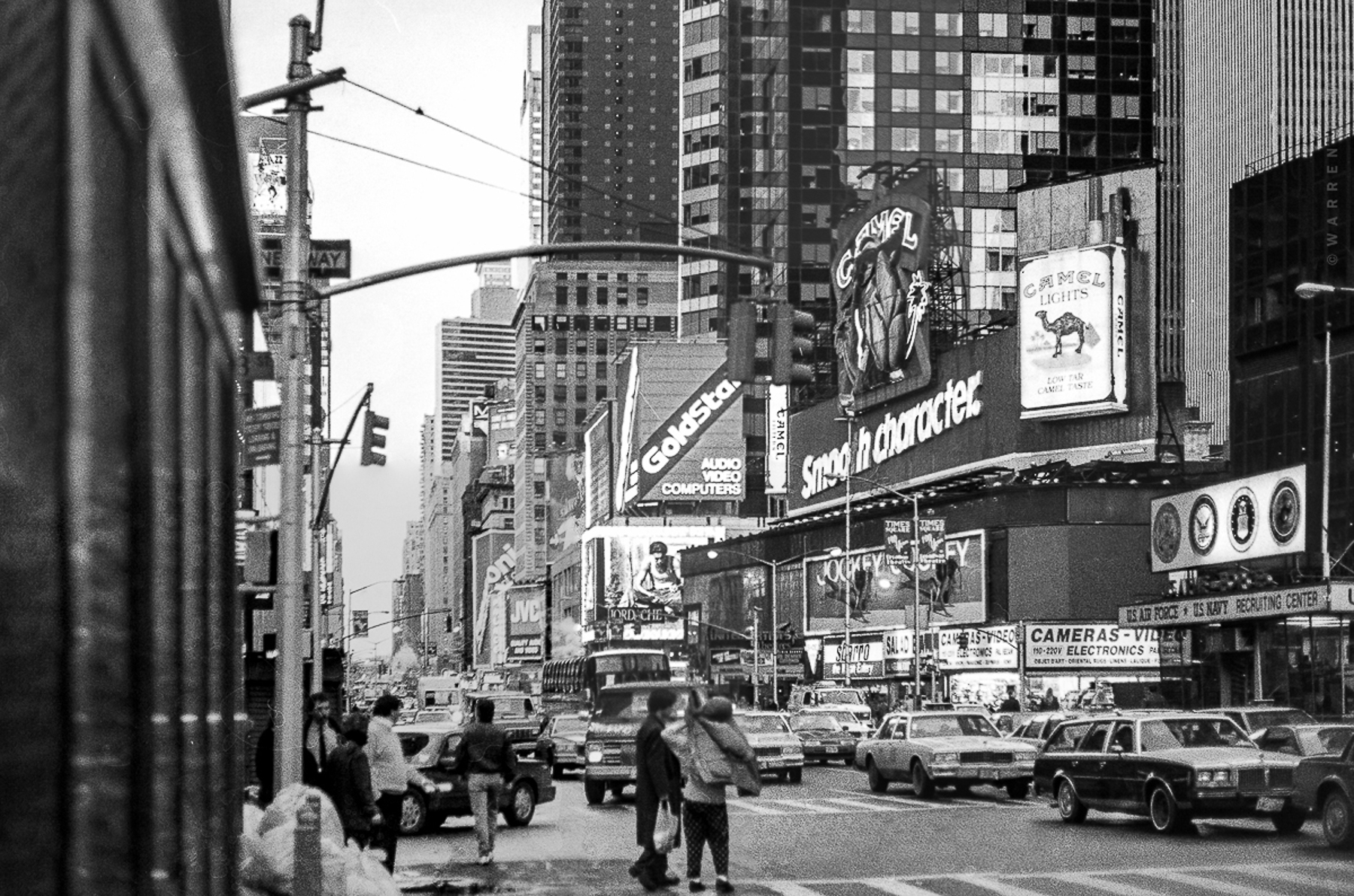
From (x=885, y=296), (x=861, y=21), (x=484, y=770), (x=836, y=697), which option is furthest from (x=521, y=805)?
(x=861, y=21)

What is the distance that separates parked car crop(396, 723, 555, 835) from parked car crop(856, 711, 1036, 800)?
6.60 meters

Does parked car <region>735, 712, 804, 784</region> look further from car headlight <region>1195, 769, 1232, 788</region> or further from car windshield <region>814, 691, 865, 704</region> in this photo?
car windshield <region>814, 691, 865, 704</region>

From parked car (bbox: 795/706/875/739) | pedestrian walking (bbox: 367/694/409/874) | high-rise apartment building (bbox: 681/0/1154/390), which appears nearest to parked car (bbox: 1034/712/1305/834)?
pedestrian walking (bbox: 367/694/409/874)

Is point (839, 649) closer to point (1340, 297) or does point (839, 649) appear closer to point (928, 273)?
point (928, 273)

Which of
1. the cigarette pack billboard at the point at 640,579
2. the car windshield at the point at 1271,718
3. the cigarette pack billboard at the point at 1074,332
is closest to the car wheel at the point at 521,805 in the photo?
the car windshield at the point at 1271,718

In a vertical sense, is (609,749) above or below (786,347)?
below

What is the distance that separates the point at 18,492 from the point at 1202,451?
86.1m

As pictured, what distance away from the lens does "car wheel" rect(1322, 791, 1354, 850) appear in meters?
19.9

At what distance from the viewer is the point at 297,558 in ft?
63.9

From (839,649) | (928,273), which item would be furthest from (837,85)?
(839,649)

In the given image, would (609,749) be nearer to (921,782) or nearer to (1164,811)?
(921,782)

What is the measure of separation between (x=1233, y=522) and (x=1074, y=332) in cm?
1858

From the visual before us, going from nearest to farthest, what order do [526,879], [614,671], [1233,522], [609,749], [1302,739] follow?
[526,879] → [1302,739] → [609,749] → [1233,522] → [614,671]

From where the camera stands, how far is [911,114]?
5305 inches
